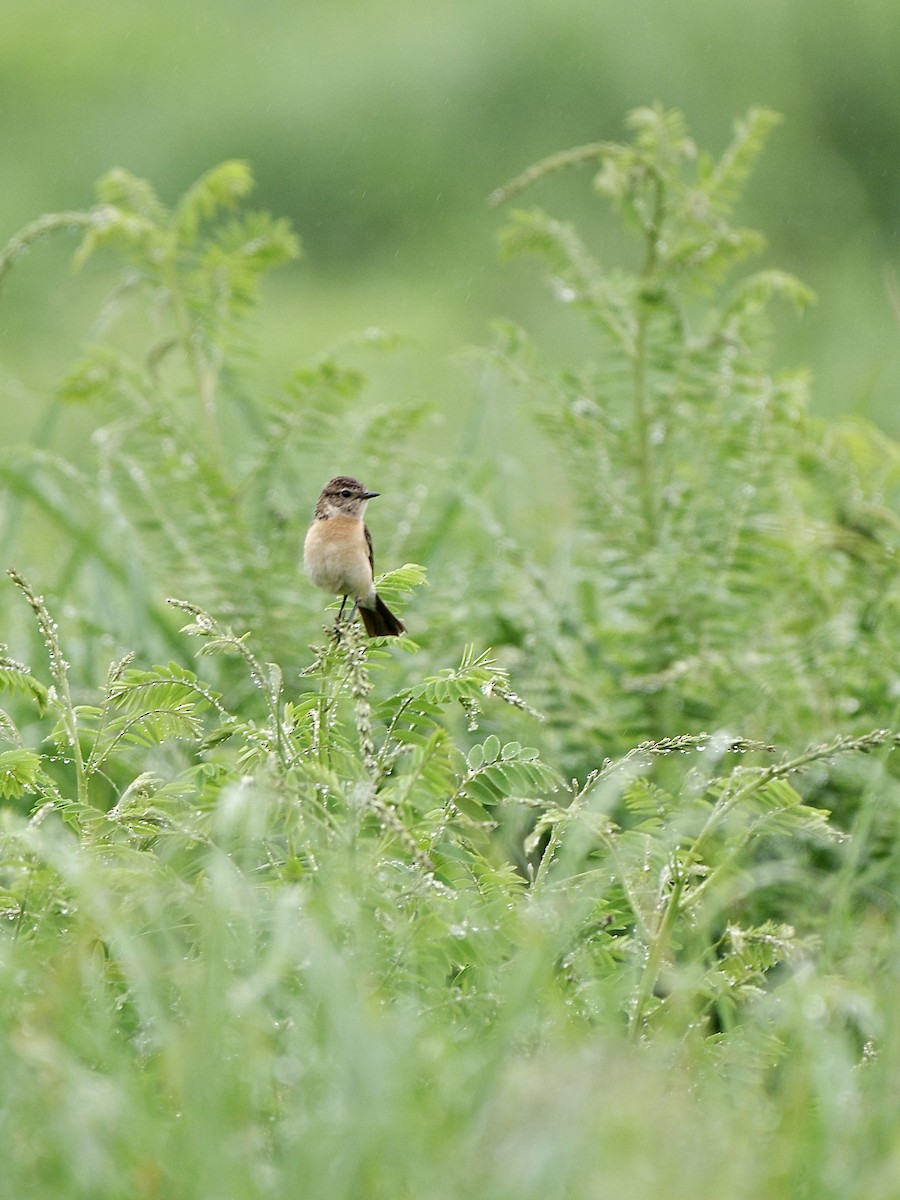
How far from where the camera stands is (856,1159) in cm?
182

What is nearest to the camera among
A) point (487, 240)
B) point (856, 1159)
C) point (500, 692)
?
point (856, 1159)

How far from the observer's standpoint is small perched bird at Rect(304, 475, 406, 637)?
3363mm

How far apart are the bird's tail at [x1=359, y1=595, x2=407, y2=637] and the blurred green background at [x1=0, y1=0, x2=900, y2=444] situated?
6.18 m

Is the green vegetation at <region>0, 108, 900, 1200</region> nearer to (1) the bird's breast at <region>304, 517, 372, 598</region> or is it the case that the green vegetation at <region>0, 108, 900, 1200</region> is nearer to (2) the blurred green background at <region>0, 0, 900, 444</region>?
(1) the bird's breast at <region>304, 517, 372, 598</region>

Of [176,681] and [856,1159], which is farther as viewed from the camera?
[176,681]

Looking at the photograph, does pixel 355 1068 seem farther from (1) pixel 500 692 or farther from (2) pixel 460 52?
(2) pixel 460 52

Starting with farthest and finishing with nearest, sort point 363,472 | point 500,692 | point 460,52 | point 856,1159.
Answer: point 460,52 < point 363,472 < point 500,692 < point 856,1159

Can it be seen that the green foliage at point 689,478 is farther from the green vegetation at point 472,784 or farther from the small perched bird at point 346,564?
the small perched bird at point 346,564

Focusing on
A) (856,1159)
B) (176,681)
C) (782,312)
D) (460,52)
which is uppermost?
(460,52)

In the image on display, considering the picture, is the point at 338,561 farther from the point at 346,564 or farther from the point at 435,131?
the point at 435,131

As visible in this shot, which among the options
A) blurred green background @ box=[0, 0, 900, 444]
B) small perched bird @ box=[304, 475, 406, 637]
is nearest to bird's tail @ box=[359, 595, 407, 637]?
small perched bird @ box=[304, 475, 406, 637]

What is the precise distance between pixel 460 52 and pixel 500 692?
10.4 metres

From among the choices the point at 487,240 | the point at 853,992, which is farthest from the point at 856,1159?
the point at 487,240

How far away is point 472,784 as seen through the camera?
8.22 ft
